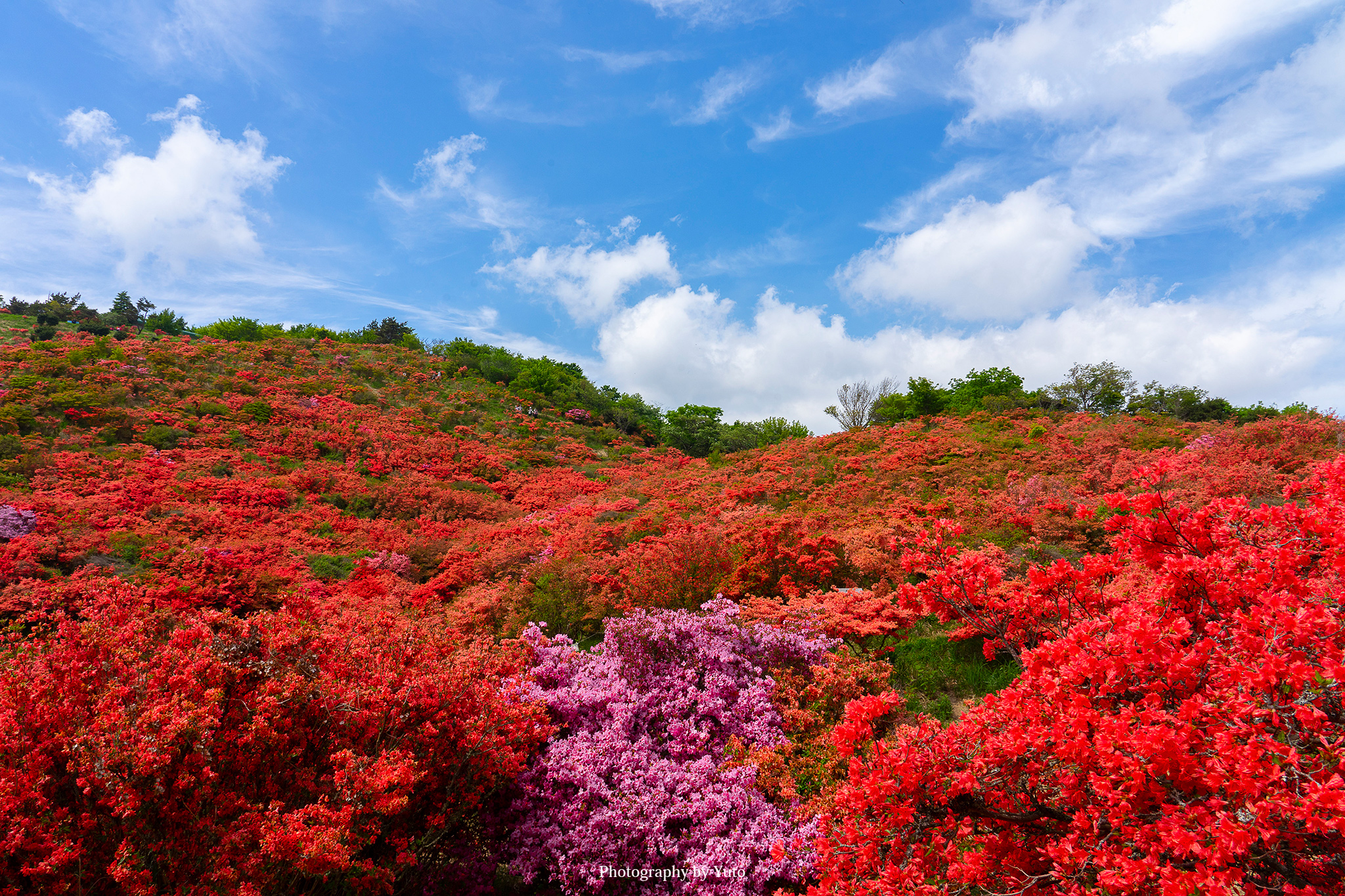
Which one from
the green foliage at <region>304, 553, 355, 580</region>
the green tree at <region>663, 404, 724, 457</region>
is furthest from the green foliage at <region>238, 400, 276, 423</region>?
the green tree at <region>663, 404, 724, 457</region>

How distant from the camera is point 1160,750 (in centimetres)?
236

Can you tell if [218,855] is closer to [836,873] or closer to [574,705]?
[574,705]

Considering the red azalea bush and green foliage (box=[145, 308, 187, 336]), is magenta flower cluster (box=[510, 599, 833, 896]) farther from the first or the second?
green foliage (box=[145, 308, 187, 336])

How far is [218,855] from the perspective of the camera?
3283 millimetres

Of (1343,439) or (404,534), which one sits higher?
(1343,439)

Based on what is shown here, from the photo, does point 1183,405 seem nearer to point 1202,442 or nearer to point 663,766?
point 1202,442

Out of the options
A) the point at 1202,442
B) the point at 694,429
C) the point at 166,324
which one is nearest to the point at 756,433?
the point at 694,429

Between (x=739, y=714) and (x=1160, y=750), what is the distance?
154 inches

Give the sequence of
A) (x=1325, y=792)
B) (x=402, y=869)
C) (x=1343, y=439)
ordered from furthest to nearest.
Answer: (x=1343, y=439) < (x=402, y=869) < (x=1325, y=792)

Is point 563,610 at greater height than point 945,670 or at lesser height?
greater

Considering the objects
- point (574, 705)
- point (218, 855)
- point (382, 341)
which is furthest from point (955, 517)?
point (382, 341)

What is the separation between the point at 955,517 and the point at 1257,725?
9.10 m

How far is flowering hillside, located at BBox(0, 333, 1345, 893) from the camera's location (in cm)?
245

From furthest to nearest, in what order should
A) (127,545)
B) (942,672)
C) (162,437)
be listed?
(162,437) → (127,545) → (942,672)
